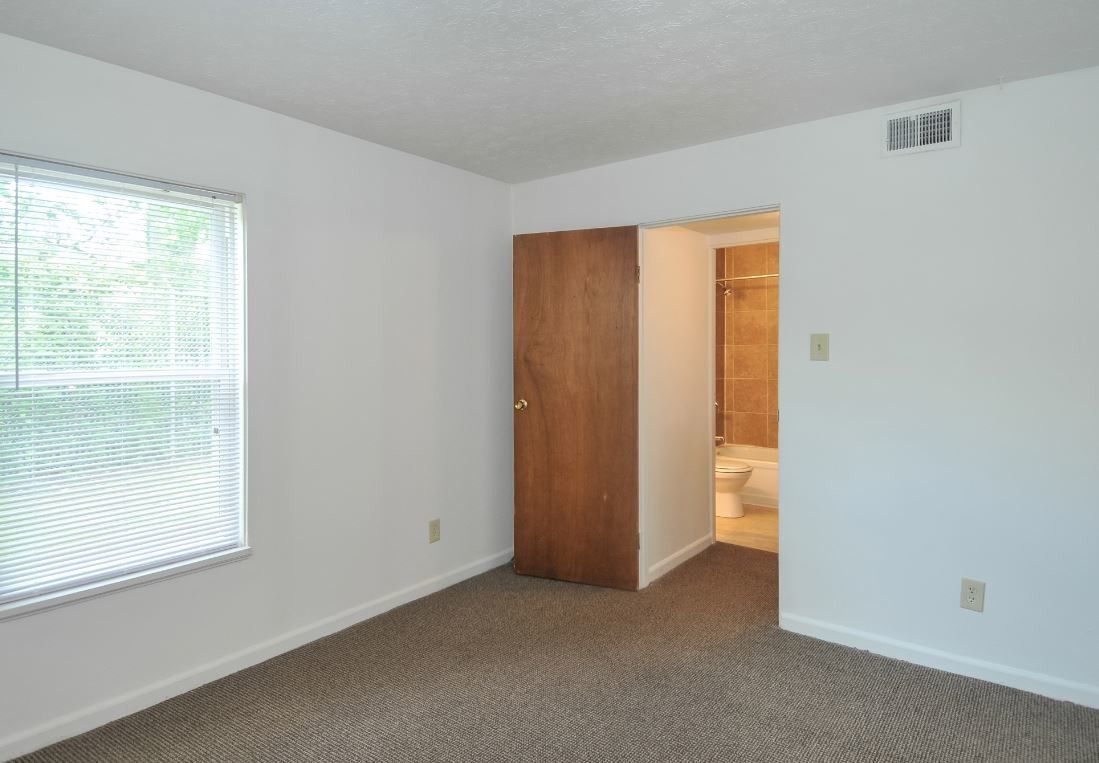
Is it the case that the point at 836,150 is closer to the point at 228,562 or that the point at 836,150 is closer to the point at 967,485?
the point at 967,485

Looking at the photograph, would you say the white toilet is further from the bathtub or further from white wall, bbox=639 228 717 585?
white wall, bbox=639 228 717 585

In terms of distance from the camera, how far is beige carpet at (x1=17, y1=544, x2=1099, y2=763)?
2.21 m

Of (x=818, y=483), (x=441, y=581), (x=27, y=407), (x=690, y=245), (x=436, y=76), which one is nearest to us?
(x=27, y=407)

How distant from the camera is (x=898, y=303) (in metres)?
2.81

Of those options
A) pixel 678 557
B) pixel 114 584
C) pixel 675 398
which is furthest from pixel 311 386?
pixel 678 557

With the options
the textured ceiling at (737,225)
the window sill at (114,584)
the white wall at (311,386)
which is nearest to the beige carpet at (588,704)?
the white wall at (311,386)

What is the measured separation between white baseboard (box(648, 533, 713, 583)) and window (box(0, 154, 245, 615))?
2204 millimetres

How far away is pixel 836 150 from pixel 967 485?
1521 millimetres

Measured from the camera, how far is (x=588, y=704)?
248 cm

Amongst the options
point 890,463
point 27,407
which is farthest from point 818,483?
point 27,407

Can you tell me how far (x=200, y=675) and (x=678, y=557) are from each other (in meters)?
2.62

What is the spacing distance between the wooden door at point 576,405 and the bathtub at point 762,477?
250 centimetres

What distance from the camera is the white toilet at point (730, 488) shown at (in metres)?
5.23

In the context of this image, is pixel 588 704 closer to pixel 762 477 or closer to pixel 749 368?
pixel 762 477
